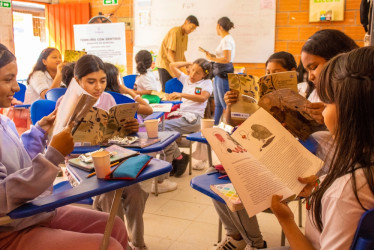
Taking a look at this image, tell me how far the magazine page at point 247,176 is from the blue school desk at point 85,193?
364 millimetres

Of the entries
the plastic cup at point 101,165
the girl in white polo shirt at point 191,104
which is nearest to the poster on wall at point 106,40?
the girl in white polo shirt at point 191,104

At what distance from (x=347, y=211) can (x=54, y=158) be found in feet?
2.92

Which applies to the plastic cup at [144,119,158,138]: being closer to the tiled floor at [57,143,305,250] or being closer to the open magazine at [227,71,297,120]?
the tiled floor at [57,143,305,250]

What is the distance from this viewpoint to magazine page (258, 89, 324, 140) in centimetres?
149

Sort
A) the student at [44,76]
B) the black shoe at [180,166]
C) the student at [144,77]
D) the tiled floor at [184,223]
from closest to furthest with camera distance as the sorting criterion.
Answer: the tiled floor at [184,223] < the black shoe at [180,166] < the student at [44,76] < the student at [144,77]

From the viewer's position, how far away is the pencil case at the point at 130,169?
1.28 m

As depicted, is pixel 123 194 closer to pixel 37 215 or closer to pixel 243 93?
pixel 37 215

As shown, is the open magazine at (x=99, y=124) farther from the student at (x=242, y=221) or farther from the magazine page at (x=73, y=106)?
the student at (x=242, y=221)

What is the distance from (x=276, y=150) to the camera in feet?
3.79

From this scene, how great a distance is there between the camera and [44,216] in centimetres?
131

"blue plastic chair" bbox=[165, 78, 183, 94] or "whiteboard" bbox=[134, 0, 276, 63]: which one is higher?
"whiteboard" bbox=[134, 0, 276, 63]

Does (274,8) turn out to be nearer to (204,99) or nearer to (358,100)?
(204,99)

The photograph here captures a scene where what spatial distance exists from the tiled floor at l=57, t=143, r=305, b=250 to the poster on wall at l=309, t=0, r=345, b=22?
3.51m

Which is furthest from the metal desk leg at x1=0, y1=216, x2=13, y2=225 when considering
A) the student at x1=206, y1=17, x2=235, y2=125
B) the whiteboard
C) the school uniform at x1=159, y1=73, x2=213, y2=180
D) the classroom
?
the whiteboard
